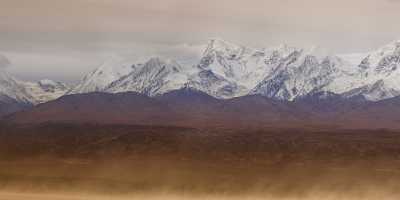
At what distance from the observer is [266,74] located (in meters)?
51.7

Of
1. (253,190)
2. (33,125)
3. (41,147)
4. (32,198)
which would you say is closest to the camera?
(32,198)

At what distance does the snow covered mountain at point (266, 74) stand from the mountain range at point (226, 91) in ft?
0.20

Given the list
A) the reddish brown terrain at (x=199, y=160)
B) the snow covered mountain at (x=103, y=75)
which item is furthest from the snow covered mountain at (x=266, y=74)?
the reddish brown terrain at (x=199, y=160)

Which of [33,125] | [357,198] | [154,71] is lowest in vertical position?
[357,198]

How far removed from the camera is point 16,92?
44.3 meters

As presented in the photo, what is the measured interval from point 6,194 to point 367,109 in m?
21.3

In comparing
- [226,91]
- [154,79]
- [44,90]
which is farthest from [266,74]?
[44,90]

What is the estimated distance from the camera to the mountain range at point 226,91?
44031 millimetres

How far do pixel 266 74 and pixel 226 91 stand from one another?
111 inches

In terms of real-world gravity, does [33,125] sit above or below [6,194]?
above

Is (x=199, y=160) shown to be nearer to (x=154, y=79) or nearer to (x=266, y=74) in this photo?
(x=266, y=74)

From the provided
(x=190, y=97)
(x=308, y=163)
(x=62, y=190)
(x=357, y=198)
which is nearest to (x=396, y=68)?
(x=190, y=97)

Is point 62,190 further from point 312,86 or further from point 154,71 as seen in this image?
point 312,86

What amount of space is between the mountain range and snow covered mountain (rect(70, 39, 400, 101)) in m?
0.06
